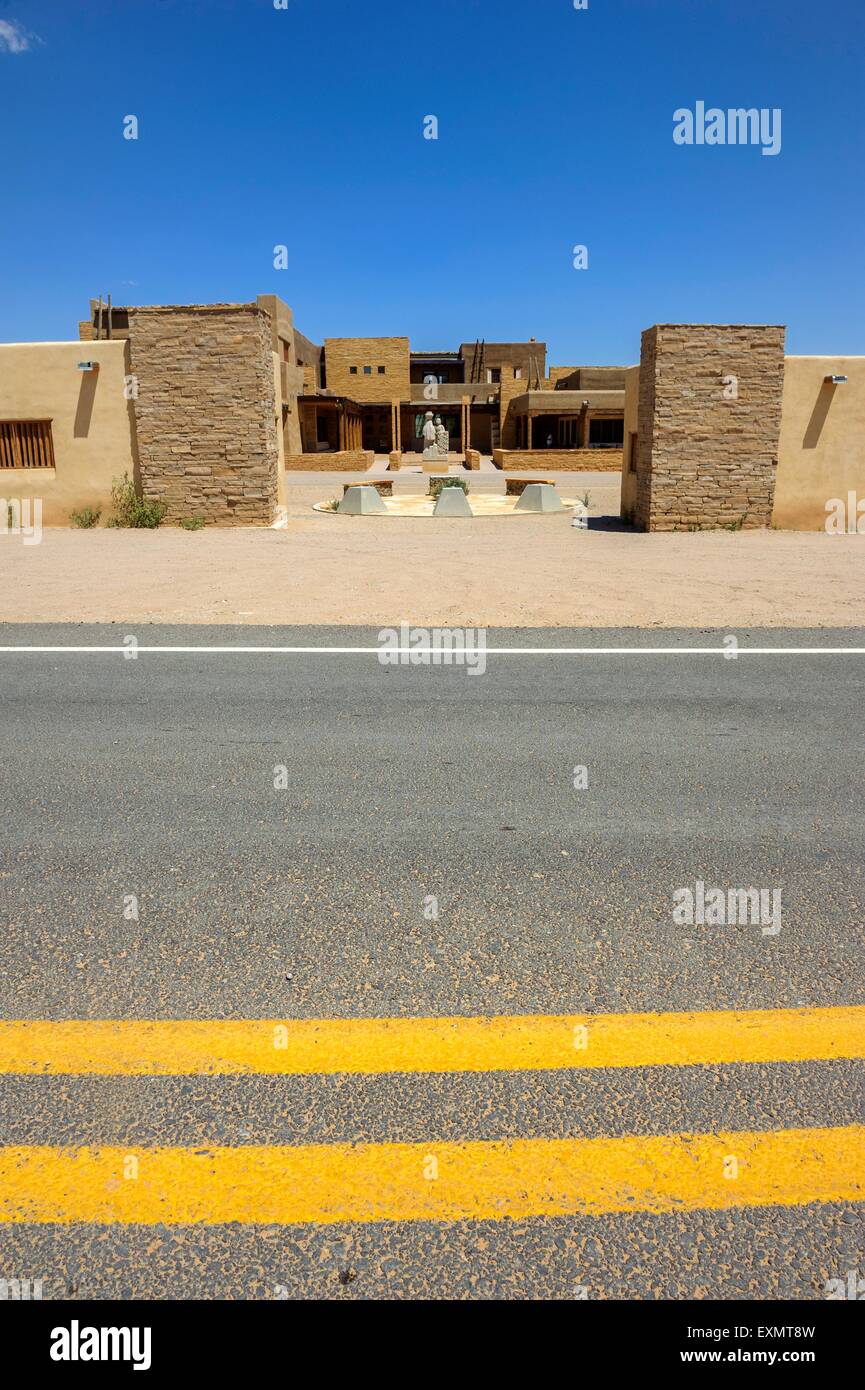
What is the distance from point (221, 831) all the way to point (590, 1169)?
84.4 inches

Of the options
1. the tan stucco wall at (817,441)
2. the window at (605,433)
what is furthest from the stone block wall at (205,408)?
the window at (605,433)

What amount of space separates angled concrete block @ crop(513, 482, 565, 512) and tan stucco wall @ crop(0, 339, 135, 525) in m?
9.66

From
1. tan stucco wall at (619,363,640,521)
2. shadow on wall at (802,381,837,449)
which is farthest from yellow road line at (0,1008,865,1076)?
tan stucco wall at (619,363,640,521)

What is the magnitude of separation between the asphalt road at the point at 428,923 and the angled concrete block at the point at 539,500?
1720cm

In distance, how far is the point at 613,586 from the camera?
33.9 ft

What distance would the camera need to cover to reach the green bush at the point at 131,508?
17344 mm

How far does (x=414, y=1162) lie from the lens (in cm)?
202

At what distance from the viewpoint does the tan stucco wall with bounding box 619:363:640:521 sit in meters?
18.2

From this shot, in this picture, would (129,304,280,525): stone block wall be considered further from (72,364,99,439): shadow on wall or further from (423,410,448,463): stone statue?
(423,410,448,463): stone statue

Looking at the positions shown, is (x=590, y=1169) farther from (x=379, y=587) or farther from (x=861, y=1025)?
(x=379, y=587)

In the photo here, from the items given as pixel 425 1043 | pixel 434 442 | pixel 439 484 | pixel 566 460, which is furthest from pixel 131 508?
pixel 566 460

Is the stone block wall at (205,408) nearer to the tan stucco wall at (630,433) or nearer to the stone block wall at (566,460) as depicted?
the tan stucco wall at (630,433)

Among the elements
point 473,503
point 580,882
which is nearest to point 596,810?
point 580,882

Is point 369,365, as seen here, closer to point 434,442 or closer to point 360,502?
point 434,442
